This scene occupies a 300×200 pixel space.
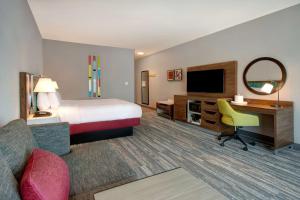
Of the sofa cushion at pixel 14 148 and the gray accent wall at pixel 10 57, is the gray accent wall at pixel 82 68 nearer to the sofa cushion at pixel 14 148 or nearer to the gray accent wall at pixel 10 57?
the gray accent wall at pixel 10 57

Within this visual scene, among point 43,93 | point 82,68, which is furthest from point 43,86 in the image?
point 82,68

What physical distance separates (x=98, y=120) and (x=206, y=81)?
2.92 m

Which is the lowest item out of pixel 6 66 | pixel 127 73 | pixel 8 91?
pixel 8 91

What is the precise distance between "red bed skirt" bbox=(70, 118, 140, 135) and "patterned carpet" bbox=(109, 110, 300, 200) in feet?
0.97

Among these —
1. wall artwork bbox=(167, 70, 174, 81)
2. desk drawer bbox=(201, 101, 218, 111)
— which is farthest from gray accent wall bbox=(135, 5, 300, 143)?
desk drawer bbox=(201, 101, 218, 111)

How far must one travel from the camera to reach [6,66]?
1.71 meters

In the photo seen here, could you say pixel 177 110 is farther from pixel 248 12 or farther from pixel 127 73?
pixel 248 12

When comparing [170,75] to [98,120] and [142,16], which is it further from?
[98,120]

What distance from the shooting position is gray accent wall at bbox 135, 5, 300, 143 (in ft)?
9.78

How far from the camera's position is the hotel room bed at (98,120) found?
315cm

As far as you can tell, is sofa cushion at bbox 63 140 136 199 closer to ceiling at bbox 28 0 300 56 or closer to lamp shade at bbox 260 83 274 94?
ceiling at bbox 28 0 300 56

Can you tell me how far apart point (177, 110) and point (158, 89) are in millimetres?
1959

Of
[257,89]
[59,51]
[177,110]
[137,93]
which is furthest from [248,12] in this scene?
[137,93]

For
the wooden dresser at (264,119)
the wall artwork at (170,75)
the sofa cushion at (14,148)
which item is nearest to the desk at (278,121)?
the wooden dresser at (264,119)
